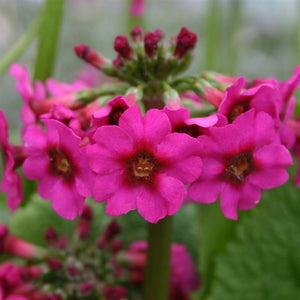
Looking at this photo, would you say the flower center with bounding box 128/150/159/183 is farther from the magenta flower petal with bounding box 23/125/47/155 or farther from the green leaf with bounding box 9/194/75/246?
the green leaf with bounding box 9/194/75/246

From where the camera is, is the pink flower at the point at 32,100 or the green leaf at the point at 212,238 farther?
the green leaf at the point at 212,238

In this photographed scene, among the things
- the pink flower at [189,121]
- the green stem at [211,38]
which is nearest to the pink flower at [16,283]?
the pink flower at [189,121]

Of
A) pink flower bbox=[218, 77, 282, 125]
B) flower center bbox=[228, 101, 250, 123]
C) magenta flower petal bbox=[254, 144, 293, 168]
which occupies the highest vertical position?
pink flower bbox=[218, 77, 282, 125]

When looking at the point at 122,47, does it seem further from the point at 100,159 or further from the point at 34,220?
the point at 34,220

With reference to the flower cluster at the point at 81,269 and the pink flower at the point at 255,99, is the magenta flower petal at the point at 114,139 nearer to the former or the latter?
the pink flower at the point at 255,99

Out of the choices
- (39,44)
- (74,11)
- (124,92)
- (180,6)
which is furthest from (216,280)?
(180,6)

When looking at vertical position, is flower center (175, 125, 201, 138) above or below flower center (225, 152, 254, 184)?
above

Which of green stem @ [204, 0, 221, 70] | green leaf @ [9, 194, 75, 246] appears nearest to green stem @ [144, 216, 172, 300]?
green leaf @ [9, 194, 75, 246]
